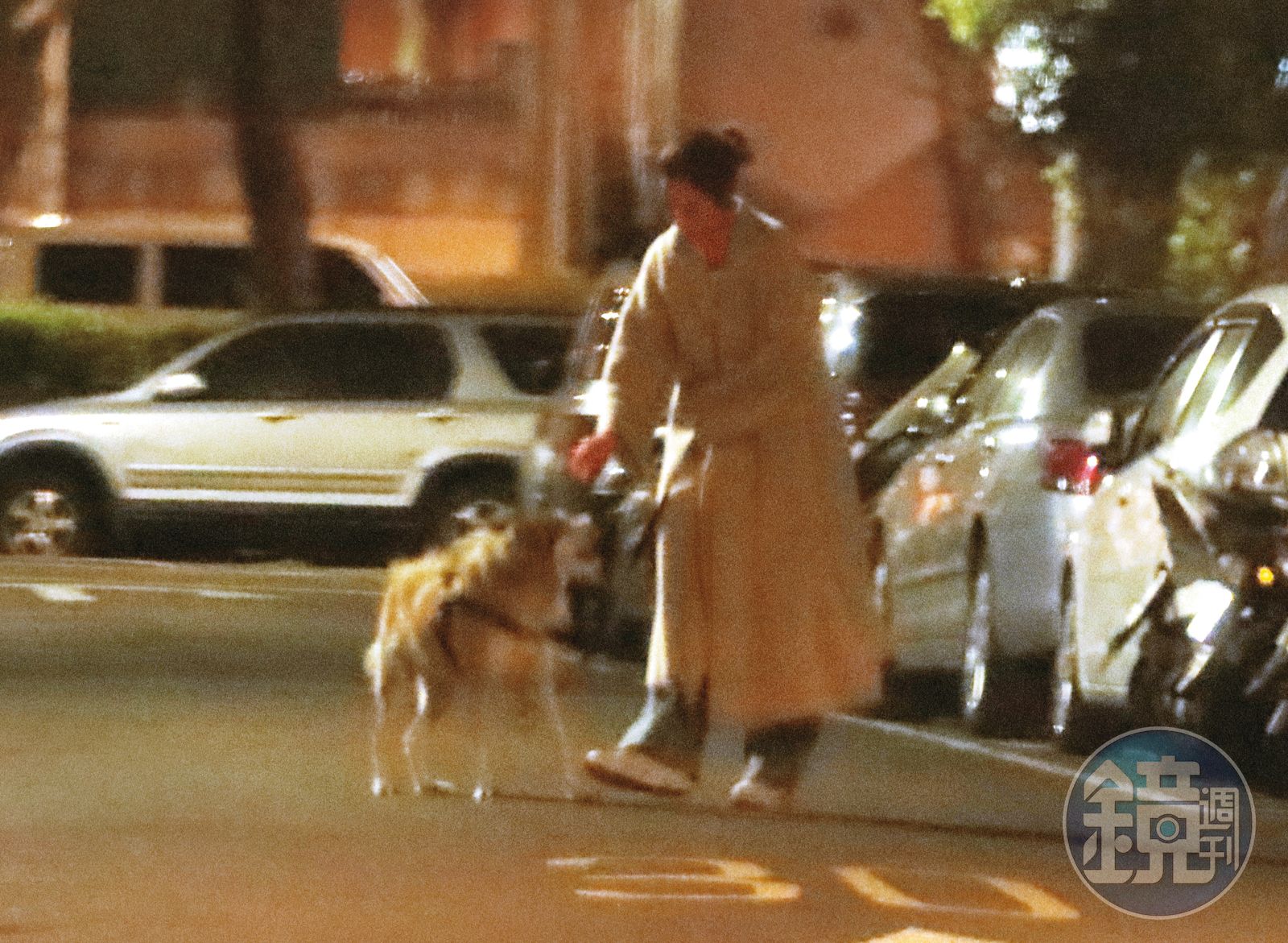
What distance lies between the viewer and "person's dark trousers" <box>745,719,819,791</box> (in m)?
7.83

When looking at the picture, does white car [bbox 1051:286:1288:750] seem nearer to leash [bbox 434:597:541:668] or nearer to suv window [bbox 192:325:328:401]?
leash [bbox 434:597:541:668]

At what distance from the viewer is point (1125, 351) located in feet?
33.9

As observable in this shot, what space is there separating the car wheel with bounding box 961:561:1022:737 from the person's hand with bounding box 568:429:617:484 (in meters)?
2.69

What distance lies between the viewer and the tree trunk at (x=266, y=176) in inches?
888

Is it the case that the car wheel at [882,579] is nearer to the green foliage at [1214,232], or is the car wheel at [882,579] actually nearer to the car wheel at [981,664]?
the car wheel at [981,664]

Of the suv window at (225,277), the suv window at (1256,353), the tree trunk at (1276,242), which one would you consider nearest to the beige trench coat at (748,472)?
the suv window at (1256,353)

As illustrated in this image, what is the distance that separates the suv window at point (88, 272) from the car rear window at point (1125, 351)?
12.8 metres

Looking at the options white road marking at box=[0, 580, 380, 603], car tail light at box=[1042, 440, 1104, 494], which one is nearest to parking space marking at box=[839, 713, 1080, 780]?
car tail light at box=[1042, 440, 1104, 494]

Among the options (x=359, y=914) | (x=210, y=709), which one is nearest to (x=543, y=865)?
(x=359, y=914)

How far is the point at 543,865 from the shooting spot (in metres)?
7.16

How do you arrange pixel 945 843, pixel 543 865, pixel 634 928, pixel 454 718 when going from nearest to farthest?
pixel 634 928 < pixel 543 865 < pixel 945 843 < pixel 454 718

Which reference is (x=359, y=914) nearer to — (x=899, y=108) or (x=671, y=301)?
(x=671, y=301)

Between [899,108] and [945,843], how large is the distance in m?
27.2

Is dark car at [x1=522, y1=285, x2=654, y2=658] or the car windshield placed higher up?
the car windshield
